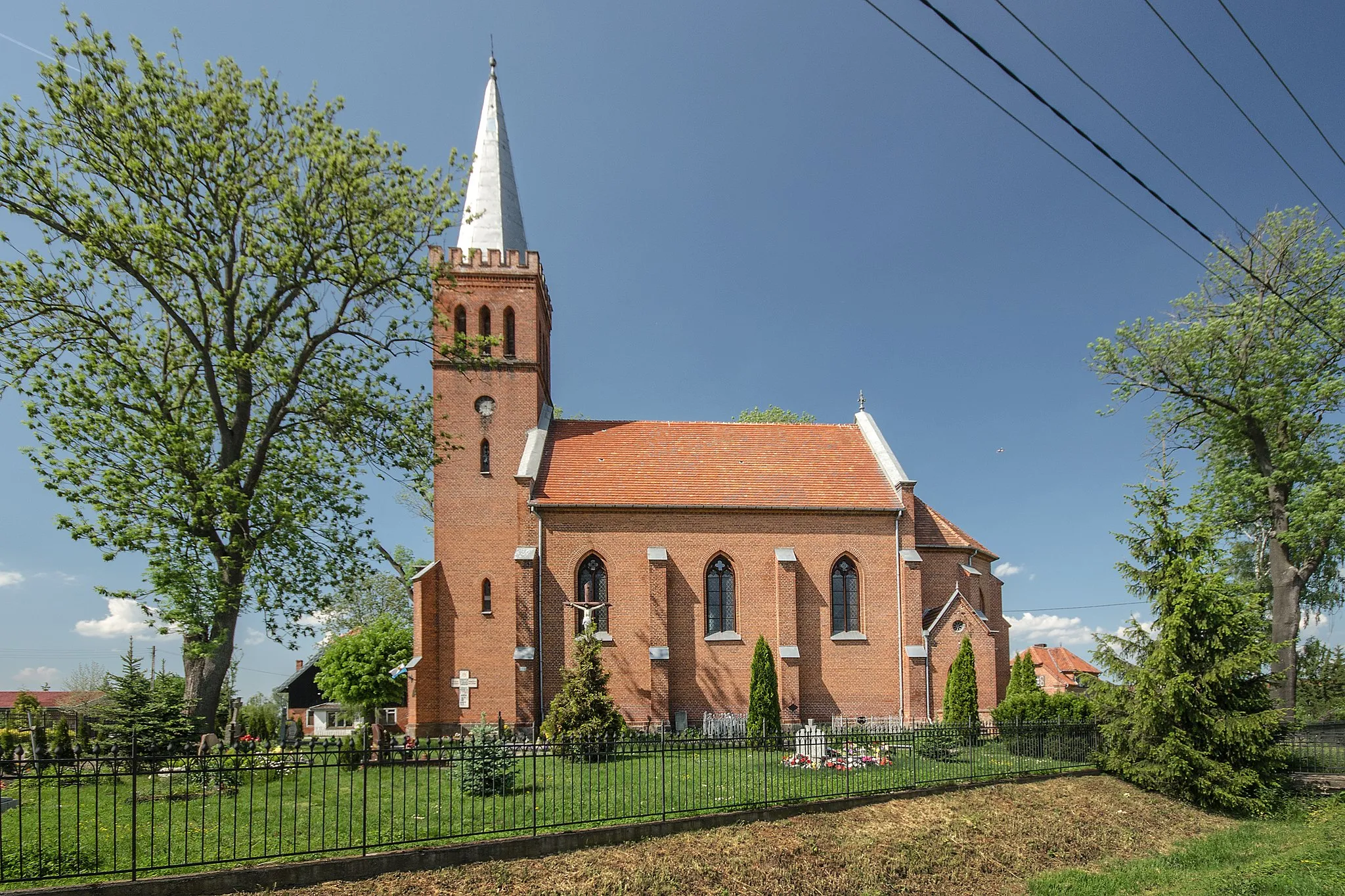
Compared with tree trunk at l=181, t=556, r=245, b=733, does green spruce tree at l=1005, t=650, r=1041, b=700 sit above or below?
below

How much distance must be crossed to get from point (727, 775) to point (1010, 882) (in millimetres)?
4728

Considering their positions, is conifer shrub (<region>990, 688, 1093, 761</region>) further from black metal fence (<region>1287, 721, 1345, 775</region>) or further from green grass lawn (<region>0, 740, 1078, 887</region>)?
black metal fence (<region>1287, 721, 1345, 775</region>)

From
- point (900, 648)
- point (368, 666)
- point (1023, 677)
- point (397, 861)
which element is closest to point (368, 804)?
point (397, 861)

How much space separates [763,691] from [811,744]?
802 cm

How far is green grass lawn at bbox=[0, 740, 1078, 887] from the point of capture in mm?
9445

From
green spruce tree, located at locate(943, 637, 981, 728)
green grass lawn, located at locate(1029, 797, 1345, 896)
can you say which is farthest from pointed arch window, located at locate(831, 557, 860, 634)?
green grass lawn, located at locate(1029, 797, 1345, 896)

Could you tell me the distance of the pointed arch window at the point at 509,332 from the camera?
25797mm

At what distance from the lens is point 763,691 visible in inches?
892

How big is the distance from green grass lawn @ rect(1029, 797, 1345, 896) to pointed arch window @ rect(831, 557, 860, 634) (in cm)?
1189

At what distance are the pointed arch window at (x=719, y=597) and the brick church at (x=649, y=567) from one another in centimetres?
5

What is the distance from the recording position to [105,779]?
49.8ft

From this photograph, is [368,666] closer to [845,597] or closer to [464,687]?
[464,687]

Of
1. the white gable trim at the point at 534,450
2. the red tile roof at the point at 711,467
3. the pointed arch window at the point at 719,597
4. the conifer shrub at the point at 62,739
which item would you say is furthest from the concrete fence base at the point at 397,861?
the conifer shrub at the point at 62,739

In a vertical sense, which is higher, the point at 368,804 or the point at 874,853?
the point at 368,804
